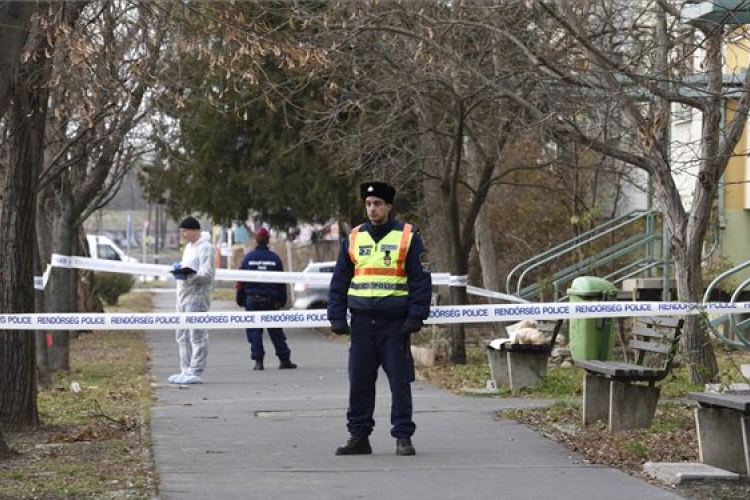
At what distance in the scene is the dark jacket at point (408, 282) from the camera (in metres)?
10.2

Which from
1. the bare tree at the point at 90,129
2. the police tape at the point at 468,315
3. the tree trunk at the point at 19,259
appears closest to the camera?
the tree trunk at the point at 19,259

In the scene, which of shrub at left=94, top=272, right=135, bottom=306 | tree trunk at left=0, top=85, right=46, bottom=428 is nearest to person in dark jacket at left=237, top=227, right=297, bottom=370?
tree trunk at left=0, top=85, right=46, bottom=428

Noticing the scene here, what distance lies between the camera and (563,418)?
40.0ft

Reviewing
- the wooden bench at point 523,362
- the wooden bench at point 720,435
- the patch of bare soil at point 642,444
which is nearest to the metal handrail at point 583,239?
the wooden bench at point 523,362

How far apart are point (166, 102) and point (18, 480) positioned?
12719mm

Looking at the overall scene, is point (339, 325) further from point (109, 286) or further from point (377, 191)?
point (109, 286)

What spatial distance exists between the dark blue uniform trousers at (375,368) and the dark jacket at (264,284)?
9.22 metres

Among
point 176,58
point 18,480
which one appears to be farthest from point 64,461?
point 176,58

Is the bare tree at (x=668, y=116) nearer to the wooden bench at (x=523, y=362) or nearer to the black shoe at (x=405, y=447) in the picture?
the wooden bench at (x=523, y=362)

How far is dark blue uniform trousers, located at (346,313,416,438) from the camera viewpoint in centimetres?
1033

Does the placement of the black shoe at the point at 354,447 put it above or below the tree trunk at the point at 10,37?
below

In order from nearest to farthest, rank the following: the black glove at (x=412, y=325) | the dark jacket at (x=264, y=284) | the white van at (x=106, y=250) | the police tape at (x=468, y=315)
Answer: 1. the black glove at (x=412, y=325)
2. the police tape at (x=468, y=315)
3. the dark jacket at (x=264, y=284)
4. the white van at (x=106, y=250)

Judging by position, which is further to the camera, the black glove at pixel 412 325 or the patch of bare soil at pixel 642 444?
the black glove at pixel 412 325

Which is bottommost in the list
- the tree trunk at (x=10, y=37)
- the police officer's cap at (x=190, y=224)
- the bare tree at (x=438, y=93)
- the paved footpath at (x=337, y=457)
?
the paved footpath at (x=337, y=457)
